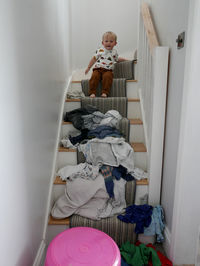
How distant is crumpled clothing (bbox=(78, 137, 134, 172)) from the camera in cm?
156

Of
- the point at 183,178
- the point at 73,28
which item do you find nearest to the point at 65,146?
the point at 183,178

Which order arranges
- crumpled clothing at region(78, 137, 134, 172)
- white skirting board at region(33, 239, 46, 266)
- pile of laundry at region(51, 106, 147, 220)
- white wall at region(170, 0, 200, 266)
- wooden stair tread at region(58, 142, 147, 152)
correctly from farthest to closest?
1. wooden stair tread at region(58, 142, 147, 152)
2. crumpled clothing at region(78, 137, 134, 172)
3. pile of laundry at region(51, 106, 147, 220)
4. white skirting board at region(33, 239, 46, 266)
5. white wall at region(170, 0, 200, 266)

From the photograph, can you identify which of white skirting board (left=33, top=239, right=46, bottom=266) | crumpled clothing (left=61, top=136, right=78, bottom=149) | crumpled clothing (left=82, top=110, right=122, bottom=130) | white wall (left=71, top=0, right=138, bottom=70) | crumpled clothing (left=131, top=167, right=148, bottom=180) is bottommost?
white skirting board (left=33, top=239, right=46, bottom=266)

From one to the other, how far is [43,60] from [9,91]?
0.63m

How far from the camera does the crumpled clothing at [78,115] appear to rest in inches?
72.9

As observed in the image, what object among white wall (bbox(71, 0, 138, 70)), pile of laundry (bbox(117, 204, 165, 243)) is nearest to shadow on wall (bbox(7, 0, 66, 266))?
pile of laundry (bbox(117, 204, 165, 243))

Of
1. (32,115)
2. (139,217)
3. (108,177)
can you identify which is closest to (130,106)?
(108,177)

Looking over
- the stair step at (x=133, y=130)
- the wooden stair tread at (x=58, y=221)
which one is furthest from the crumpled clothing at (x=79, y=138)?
the wooden stair tread at (x=58, y=221)

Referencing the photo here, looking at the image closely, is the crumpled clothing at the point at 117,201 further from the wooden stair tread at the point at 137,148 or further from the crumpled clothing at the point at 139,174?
the wooden stair tread at the point at 137,148

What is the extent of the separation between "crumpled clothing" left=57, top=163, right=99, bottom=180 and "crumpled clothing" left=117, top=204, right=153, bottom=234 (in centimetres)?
35

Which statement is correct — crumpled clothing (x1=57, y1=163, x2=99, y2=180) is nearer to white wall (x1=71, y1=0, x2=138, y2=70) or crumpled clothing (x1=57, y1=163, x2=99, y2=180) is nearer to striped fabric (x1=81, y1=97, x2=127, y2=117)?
striped fabric (x1=81, y1=97, x2=127, y2=117)

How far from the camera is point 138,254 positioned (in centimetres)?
126

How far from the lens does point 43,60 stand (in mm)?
1340

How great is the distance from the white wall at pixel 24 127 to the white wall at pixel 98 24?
1.66 meters
